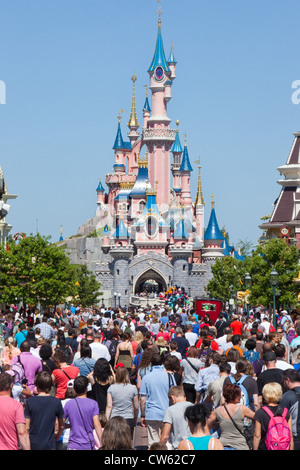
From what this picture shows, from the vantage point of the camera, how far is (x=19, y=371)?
11992 mm

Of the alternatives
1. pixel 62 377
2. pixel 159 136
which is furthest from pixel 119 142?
pixel 62 377

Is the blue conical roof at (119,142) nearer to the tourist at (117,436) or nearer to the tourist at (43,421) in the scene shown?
the tourist at (43,421)

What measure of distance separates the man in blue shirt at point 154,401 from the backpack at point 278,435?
2234mm

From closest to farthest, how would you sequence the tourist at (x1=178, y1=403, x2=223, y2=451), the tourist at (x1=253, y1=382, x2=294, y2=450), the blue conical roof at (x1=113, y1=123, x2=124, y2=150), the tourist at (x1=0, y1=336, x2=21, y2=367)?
the tourist at (x1=178, y1=403, x2=223, y2=451) → the tourist at (x1=253, y1=382, x2=294, y2=450) → the tourist at (x1=0, y1=336, x2=21, y2=367) → the blue conical roof at (x1=113, y1=123, x2=124, y2=150)

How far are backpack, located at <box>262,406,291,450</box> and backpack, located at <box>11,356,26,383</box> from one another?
411 centimetres

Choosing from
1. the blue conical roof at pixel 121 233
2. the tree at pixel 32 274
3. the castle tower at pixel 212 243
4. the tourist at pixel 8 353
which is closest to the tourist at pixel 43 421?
the tourist at pixel 8 353

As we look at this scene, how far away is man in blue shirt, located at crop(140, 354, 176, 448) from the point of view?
34.8 ft

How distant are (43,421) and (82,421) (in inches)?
14.8

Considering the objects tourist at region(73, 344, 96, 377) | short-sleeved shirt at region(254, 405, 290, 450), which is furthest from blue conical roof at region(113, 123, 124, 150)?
short-sleeved shirt at region(254, 405, 290, 450)

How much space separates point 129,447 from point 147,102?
372ft

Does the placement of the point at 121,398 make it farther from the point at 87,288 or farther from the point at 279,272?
the point at 87,288

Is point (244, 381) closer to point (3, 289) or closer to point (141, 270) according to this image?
point (3, 289)

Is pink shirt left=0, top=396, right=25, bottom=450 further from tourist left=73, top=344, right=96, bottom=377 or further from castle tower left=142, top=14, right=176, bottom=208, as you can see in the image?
castle tower left=142, top=14, right=176, bottom=208

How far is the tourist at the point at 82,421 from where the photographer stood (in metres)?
8.92
